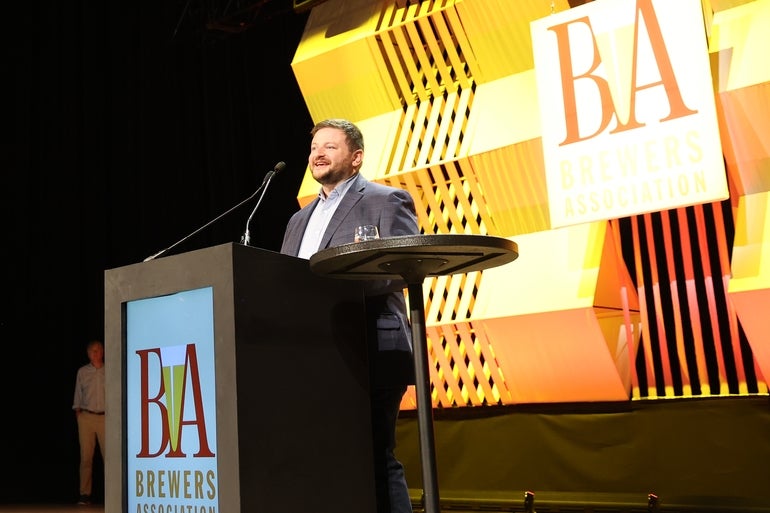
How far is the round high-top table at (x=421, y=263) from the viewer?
1.65 m

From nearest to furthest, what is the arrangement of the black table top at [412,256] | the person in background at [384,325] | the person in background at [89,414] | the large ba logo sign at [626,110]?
the black table top at [412,256], the person in background at [384,325], the large ba logo sign at [626,110], the person in background at [89,414]

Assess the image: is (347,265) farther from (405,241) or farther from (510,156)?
(510,156)

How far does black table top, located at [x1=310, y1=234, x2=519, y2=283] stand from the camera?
5.41 feet

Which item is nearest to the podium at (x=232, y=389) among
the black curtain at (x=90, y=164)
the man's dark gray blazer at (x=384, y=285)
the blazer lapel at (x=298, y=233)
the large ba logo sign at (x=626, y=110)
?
the man's dark gray blazer at (x=384, y=285)

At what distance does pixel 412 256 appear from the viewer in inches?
69.1

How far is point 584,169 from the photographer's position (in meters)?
3.94

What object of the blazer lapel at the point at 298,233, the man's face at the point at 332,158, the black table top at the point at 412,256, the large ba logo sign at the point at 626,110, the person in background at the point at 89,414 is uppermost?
the large ba logo sign at the point at 626,110

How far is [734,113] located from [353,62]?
2.49 m

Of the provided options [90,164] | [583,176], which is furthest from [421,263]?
[90,164]

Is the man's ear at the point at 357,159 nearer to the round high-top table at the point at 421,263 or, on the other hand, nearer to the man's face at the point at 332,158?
the man's face at the point at 332,158

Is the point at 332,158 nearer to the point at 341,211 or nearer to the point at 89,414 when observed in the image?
the point at 341,211

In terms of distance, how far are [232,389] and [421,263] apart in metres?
0.50

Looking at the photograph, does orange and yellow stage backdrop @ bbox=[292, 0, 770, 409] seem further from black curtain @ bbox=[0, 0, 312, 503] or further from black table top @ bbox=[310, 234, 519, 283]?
black table top @ bbox=[310, 234, 519, 283]

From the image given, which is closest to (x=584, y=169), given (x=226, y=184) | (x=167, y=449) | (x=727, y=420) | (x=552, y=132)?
(x=552, y=132)
